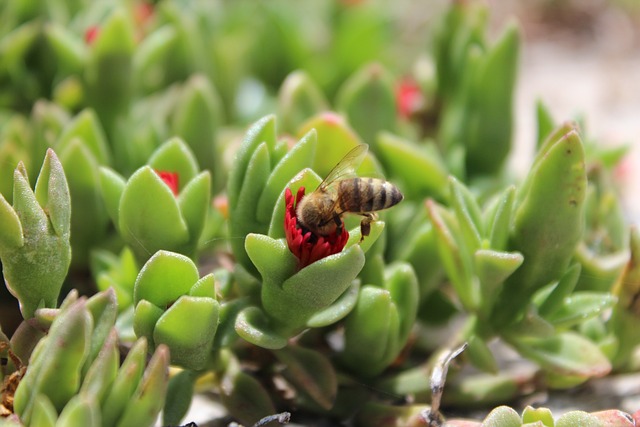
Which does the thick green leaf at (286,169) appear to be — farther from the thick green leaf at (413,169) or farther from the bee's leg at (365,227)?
the thick green leaf at (413,169)

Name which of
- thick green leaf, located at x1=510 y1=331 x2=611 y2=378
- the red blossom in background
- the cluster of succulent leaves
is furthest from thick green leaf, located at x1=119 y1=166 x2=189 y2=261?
the red blossom in background

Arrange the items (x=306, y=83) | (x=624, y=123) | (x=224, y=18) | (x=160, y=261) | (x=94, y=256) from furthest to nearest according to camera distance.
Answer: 1. (x=624, y=123)
2. (x=224, y=18)
3. (x=306, y=83)
4. (x=94, y=256)
5. (x=160, y=261)

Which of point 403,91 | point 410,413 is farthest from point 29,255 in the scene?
point 403,91

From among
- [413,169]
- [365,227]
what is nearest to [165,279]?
[365,227]

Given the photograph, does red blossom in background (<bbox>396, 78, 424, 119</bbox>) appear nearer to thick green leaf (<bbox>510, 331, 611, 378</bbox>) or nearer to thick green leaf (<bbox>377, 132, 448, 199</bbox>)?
thick green leaf (<bbox>377, 132, 448, 199</bbox>)

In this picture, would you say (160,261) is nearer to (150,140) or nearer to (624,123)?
(150,140)

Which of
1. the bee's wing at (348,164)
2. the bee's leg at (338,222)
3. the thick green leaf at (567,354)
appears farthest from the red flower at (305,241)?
the thick green leaf at (567,354)
